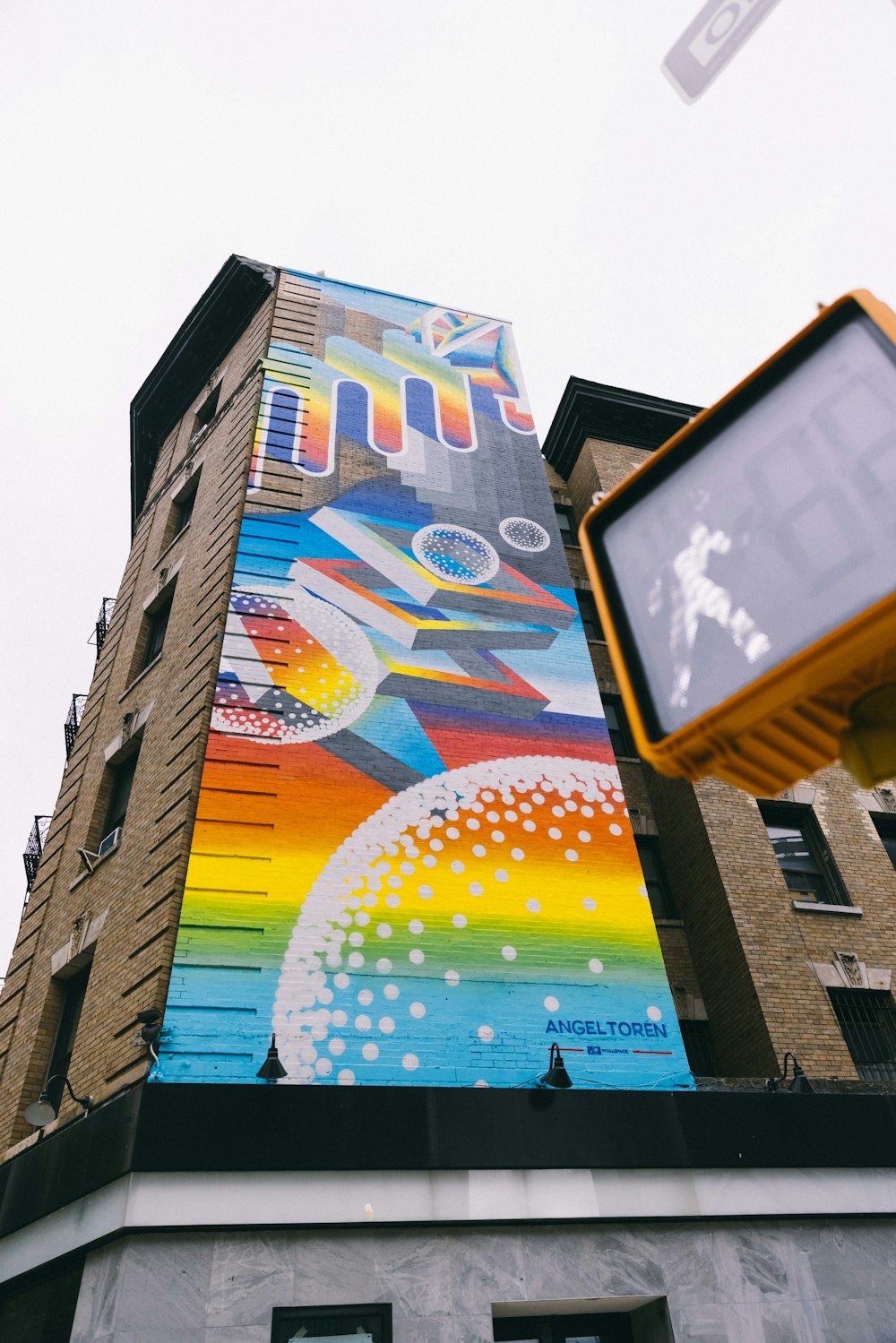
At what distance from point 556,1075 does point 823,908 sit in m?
6.49

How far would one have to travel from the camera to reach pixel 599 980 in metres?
12.1

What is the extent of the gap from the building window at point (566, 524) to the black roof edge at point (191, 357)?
8.81 m

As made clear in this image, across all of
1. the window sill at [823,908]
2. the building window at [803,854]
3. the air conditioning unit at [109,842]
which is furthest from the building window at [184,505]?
the window sill at [823,908]

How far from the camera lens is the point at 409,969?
446 inches

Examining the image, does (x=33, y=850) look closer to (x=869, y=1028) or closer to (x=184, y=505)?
(x=184, y=505)

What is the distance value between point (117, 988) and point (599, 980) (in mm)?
6210

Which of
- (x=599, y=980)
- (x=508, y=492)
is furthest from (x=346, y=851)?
(x=508, y=492)

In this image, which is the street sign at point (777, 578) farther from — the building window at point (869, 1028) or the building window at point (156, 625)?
the building window at point (156, 625)

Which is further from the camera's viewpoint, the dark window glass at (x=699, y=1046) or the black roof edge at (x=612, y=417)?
the black roof edge at (x=612, y=417)

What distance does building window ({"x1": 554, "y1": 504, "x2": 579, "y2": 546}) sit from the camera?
2262 centimetres

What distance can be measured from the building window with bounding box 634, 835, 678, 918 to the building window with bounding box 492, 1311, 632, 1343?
22.6 feet

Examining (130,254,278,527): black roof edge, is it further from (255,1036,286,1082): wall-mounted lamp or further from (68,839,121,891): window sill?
(255,1036,286,1082): wall-mounted lamp

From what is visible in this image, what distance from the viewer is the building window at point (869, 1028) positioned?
44.4 ft

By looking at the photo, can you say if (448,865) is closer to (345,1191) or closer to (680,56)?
(345,1191)
